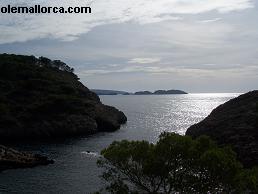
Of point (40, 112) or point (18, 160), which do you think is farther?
point (40, 112)

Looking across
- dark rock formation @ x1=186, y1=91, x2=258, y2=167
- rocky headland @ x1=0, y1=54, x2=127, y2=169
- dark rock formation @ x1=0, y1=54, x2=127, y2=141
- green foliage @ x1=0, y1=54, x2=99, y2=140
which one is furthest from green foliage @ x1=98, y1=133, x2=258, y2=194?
green foliage @ x1=0, y1=54, x2=99, y2=140

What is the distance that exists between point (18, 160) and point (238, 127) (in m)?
62.7

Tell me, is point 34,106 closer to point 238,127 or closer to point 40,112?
point 40,112

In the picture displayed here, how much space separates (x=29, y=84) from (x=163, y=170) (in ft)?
495

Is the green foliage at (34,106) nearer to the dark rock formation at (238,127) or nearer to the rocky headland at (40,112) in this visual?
the rocky headland at (40,112)

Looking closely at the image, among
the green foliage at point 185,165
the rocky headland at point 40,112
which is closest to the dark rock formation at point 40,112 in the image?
the rocky headland at point 40,112

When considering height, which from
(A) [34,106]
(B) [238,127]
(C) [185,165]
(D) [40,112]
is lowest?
(B) [238,127]

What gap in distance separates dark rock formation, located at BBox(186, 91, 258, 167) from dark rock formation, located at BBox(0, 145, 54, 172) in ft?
163

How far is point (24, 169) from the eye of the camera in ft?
338

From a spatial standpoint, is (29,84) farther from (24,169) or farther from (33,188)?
(33,188)

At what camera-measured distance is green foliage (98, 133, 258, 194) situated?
45062 mm

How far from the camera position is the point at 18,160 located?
108438mm

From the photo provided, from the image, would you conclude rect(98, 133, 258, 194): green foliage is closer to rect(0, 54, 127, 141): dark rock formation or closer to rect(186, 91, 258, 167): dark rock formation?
rect(186, 91, 258, 167): dark rock formation

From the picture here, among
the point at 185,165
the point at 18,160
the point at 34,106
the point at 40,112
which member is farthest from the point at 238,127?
the point at 34,106
